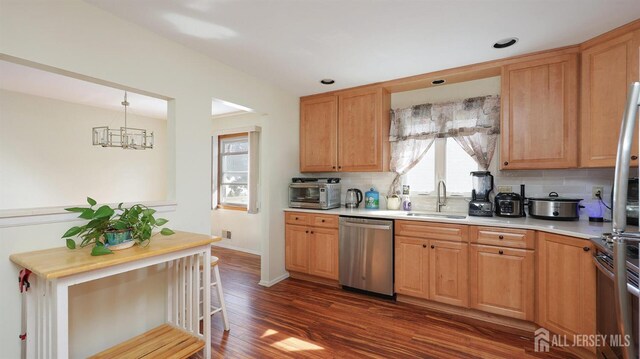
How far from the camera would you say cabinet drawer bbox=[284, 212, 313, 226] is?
332 centimetres

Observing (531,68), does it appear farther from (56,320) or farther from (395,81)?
(56,320)

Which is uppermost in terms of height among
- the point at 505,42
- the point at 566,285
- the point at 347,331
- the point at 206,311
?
the point at 505,42

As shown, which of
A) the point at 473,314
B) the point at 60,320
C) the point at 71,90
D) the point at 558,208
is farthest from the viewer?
the point at 71,90

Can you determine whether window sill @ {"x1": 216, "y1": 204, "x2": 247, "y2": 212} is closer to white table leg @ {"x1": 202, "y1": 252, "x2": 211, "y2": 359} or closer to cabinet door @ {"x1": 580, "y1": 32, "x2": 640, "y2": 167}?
white table leg @ {"x1": 202, "y1": 252, "x2": 211, "y2": 359}

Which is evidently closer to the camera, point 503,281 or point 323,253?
point 503,281

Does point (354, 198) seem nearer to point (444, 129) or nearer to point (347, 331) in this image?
point (444, 129)

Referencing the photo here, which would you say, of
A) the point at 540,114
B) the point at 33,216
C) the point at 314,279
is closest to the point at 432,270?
the point at 314,279

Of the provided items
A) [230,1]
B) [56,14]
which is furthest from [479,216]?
[56,14]

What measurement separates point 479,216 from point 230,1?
2835 millimetres

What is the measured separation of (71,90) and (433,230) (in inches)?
187

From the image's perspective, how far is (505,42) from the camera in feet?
7.41

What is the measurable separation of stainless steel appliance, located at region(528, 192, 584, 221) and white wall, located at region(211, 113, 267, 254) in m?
3.67

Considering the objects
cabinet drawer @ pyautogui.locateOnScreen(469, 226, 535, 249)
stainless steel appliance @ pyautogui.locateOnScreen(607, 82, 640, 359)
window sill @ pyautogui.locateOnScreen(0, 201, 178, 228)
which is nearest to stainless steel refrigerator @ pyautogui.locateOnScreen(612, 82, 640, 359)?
stainless steel appliance @ pyautogui.locateOnScreen(607, 82, 640, 359)

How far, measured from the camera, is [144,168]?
16.6ft
